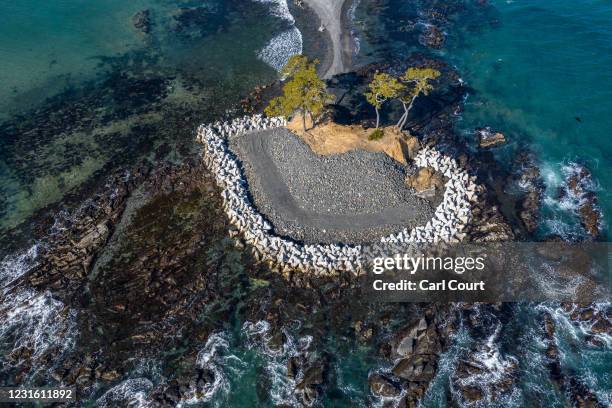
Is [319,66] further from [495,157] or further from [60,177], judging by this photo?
[60,177]

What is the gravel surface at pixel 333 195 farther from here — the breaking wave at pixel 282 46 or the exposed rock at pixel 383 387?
the breaking wave at pixel 282 46

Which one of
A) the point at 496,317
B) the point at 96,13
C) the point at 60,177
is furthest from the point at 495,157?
the point at 96,13

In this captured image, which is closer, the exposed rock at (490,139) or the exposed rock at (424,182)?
the exposed rock at (424,182)

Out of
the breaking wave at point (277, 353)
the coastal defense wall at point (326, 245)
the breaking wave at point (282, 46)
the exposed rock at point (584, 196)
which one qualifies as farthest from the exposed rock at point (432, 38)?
the breaking wave at point (277, 353)

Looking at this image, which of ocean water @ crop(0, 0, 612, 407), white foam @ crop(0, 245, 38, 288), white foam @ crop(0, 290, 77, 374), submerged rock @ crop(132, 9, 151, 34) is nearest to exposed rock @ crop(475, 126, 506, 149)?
ocean water @ crop(0, 0, 612, 407)

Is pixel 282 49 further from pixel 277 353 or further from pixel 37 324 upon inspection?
pixel 37 324

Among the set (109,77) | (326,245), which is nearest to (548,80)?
(326,245)
